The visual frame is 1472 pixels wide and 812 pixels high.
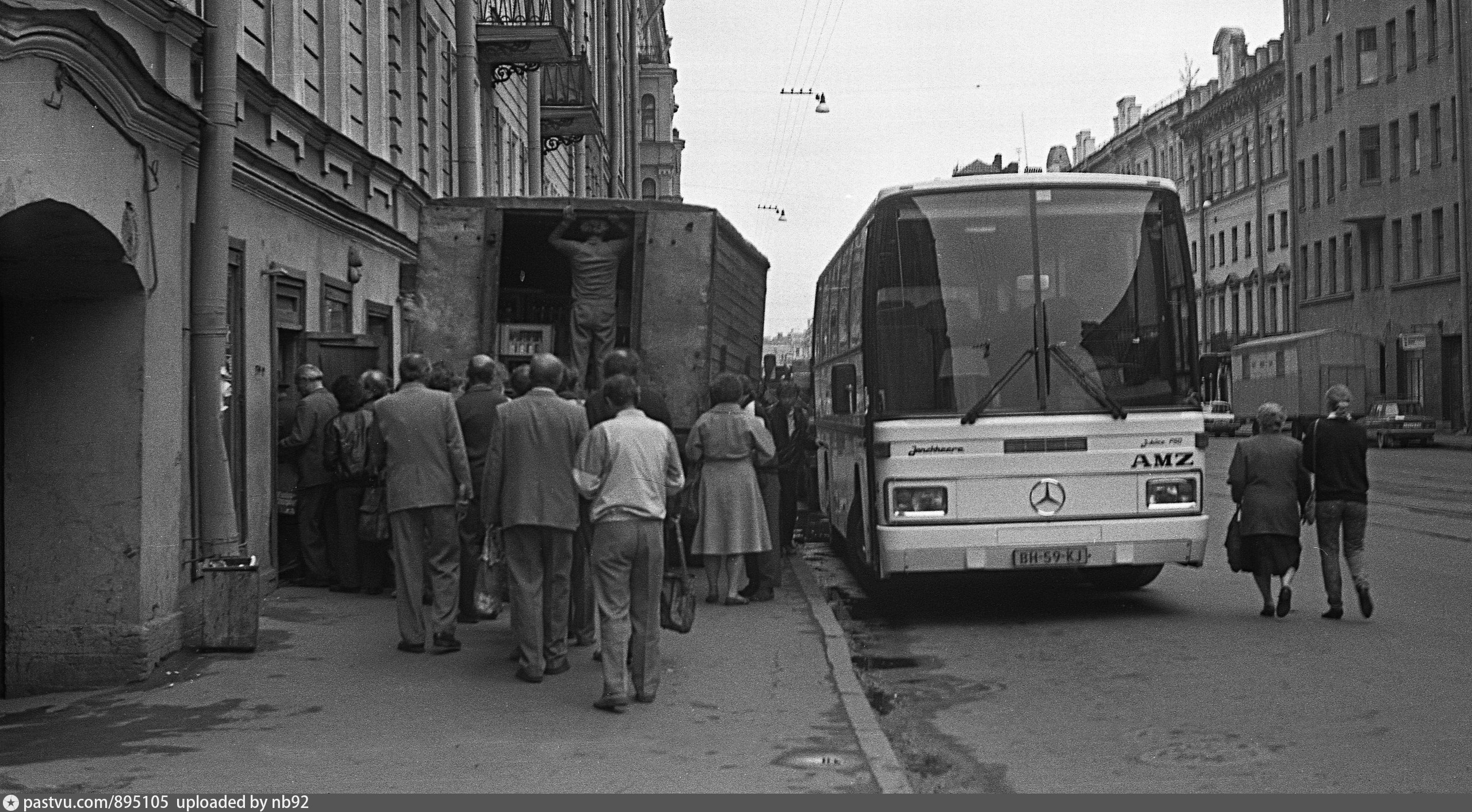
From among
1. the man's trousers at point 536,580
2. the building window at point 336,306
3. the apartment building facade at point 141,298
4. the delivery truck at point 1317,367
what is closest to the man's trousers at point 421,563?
the man's trousers at point 536,580

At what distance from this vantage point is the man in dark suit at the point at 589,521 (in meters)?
9.76

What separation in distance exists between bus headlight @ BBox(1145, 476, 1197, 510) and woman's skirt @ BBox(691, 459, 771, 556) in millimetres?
2925

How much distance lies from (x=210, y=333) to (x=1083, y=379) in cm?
605

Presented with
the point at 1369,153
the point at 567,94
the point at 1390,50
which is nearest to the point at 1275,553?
the point at 567,94

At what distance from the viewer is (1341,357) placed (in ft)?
170

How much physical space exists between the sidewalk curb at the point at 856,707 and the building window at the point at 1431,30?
4692 cm

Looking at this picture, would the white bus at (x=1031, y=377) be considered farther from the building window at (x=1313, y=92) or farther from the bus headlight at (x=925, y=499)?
the building window at (x=1313, y=92)

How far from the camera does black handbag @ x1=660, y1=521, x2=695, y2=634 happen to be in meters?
9.55

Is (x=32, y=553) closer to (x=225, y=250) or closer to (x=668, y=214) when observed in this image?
(x=225, y=250)

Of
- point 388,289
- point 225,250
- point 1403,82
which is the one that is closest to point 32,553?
point 225,250

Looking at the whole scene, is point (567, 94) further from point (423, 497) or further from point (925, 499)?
point (423, 497)

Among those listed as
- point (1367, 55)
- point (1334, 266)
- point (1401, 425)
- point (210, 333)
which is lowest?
point (1401, 425)

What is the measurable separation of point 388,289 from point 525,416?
36.9 ft

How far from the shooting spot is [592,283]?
14484mm
